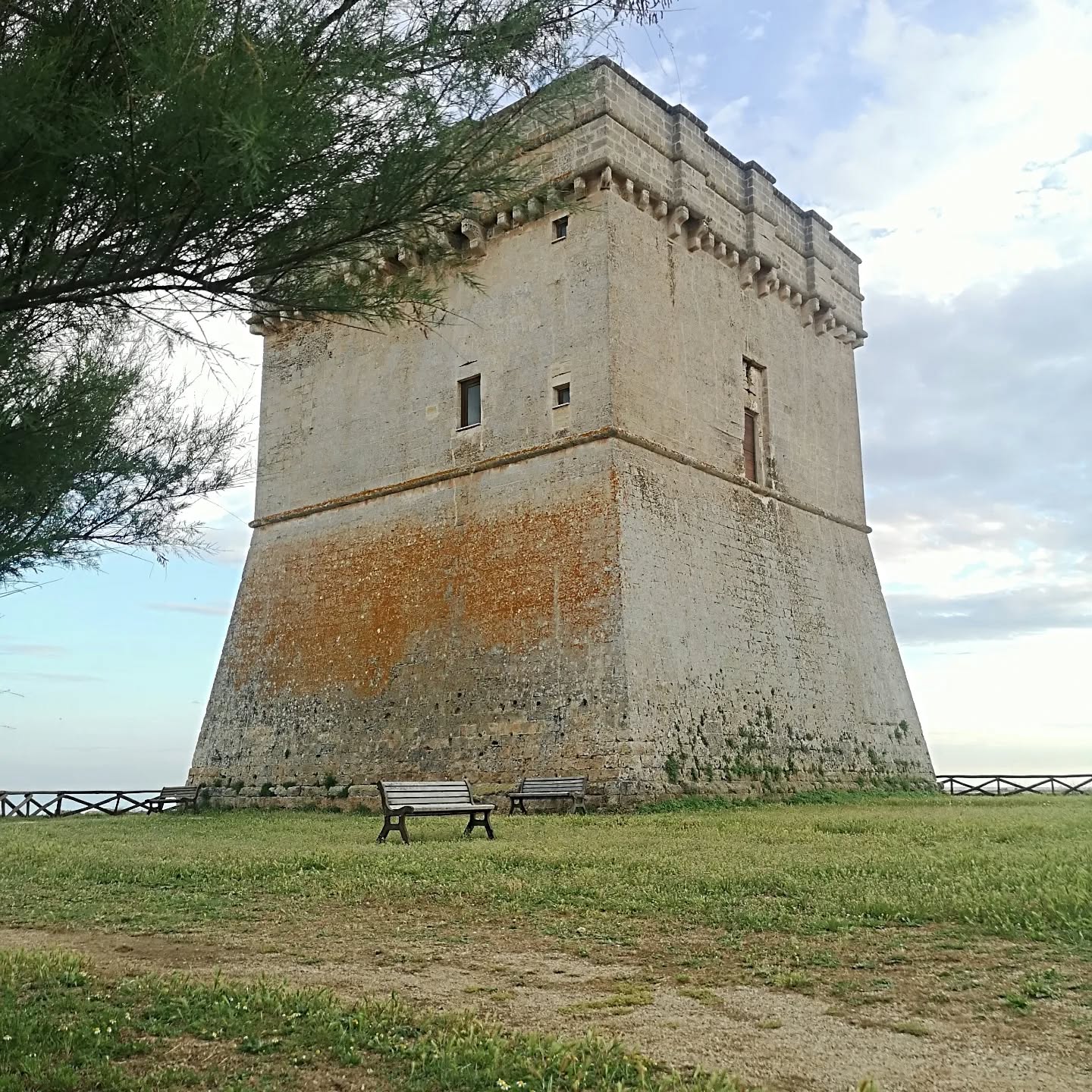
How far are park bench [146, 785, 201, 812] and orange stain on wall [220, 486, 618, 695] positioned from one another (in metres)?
2.17

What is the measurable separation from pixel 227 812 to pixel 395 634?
4227 millimetres

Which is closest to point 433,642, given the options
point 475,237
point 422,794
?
point 422,794

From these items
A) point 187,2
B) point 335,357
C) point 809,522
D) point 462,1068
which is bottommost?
point 462,1068

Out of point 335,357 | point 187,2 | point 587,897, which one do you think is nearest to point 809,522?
point 335,357

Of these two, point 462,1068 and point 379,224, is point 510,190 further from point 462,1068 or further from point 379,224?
point 462,1068

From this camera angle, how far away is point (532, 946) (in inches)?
217

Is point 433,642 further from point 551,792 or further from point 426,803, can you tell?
point 426,803

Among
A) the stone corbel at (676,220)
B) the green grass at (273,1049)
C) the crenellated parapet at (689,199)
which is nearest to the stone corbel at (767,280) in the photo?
the crenellated parapet at (689,199)

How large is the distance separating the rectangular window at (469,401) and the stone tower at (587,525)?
72 mm

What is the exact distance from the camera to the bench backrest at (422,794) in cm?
1093

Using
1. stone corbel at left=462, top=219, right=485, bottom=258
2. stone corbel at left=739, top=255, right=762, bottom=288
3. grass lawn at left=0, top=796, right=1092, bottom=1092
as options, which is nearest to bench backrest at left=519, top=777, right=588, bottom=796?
grass lawn at left=0, top=796, right=1092, bottom=1092

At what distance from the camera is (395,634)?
17.8 m

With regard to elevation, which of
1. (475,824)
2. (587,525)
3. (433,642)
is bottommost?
(475,824)

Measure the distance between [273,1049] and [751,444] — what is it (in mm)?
17203
